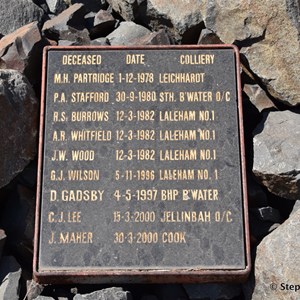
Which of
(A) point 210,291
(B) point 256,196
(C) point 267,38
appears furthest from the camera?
(C) point 267,38

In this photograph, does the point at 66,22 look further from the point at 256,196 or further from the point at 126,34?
the point at 256,196

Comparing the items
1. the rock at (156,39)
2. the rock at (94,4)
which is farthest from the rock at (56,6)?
the rock at (156,39)

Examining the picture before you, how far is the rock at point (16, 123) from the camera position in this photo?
380 cm

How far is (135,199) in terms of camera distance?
11.9 feet

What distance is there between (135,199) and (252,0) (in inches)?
60.6

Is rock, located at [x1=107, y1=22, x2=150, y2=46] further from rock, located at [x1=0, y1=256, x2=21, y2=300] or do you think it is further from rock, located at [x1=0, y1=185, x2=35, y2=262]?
rock, located at [x1=0, y1=256, x2=21, y2=300]

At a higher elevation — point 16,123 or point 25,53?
point 25,53

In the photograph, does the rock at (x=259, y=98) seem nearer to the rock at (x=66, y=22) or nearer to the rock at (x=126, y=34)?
the rock at (x=126, y=34)

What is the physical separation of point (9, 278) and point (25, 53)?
1.46 m

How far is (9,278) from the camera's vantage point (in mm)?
3645

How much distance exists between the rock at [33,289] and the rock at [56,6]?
2112mm

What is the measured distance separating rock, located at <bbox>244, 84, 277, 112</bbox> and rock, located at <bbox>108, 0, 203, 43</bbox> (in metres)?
0.56

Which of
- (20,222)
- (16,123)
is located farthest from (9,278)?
(16,123)

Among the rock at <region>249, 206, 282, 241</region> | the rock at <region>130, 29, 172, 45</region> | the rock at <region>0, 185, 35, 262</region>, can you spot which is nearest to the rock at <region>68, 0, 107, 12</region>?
the rock at <region>130, 29, 172, 45</region>
